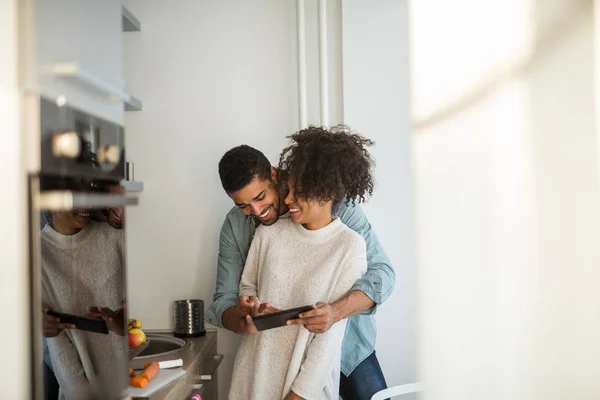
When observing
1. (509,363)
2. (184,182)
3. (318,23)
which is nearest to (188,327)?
(184,182)

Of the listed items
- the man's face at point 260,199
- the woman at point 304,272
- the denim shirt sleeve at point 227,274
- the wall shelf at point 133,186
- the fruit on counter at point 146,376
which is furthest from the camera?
the wall shelf at point 133,186

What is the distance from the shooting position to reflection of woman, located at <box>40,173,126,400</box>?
53 cm

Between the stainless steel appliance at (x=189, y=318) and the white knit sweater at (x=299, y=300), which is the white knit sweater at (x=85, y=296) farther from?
the stainless steel appliance at (x=189, y=318)

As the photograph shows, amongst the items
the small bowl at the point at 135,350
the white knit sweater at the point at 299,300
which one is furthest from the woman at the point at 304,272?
the small bowl at the point at 135,350

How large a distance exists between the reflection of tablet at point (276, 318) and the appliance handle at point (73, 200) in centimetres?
60

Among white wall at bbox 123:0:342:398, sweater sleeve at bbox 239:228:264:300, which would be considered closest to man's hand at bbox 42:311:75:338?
sweater sleeve at bbox 239:228:264:300

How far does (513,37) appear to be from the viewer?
610 mm

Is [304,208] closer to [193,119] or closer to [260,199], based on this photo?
[260,199]

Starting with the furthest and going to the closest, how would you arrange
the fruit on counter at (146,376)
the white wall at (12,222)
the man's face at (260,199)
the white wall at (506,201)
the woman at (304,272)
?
the man's face at (260,199), the woman at (304,272), the fruit on counter at (146,376), the white wall at (506,201), the white wall at (12,222)

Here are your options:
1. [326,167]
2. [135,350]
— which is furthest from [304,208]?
[135,350]

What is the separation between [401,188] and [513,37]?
3.90 feet

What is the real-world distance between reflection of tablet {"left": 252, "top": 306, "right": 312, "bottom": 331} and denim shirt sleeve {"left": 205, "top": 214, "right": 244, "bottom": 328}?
12.1 inches

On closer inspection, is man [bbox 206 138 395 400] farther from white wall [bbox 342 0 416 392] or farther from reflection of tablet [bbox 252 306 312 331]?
white wall [bbox 342 0 416 392]

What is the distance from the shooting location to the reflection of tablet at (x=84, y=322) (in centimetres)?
55
